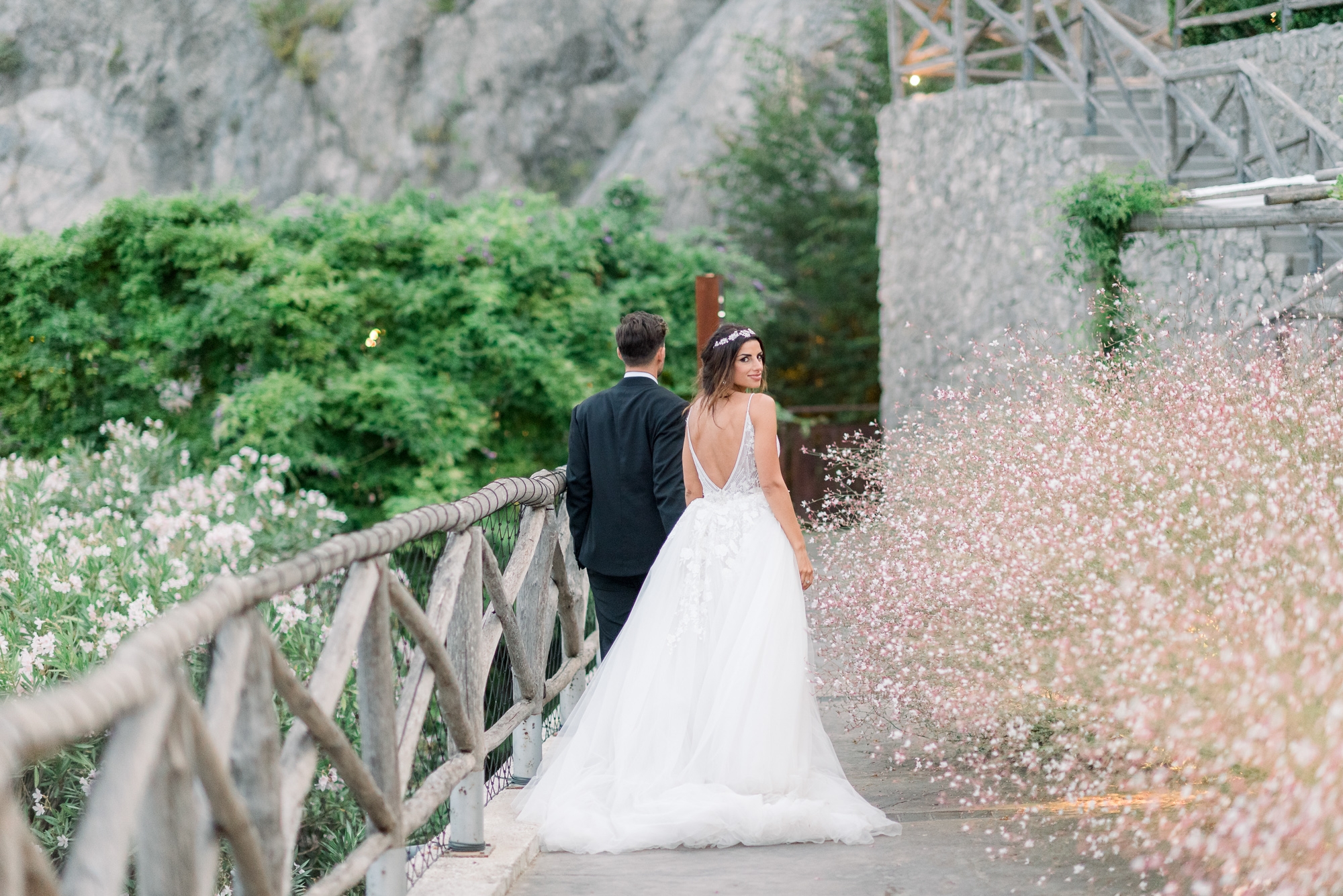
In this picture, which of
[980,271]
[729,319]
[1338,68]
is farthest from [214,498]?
[1338,68]

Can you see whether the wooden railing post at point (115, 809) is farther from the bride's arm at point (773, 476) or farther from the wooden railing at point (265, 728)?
the bride's arm at point (773, 476)

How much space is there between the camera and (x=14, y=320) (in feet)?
33.4

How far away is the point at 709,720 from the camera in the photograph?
3.72 m

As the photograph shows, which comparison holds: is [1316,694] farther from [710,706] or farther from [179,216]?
[179,216]

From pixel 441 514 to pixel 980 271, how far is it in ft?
27.8

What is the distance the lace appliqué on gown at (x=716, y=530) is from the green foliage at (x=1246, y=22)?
27.1 feet

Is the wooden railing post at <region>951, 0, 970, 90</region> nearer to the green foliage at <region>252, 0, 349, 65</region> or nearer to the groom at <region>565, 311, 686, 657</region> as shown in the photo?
the groom at <region>565, 311, 686, 657</region>

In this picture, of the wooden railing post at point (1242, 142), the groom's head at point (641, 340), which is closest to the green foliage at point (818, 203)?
the wooden railing post at point (1242, 142)

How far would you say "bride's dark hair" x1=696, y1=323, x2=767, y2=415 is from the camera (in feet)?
13.1

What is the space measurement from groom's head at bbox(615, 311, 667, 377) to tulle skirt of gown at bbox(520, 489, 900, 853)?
1.93 feet

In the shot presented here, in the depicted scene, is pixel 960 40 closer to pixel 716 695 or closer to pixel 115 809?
pixel 716 695

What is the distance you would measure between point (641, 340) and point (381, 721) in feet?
6.28

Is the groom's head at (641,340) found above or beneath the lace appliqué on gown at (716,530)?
above

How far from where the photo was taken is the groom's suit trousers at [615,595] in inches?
177
